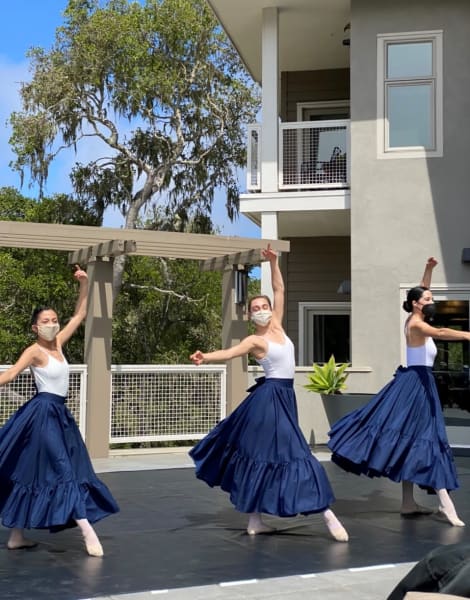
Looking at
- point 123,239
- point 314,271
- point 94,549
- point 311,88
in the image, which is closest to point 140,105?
point 311,88

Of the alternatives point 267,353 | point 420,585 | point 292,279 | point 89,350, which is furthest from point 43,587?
point 292,279

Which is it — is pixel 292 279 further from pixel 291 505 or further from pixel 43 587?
pixel 43 587

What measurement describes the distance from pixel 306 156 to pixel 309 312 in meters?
3.63

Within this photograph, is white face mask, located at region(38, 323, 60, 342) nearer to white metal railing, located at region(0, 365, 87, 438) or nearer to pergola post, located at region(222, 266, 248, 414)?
white metal railing, located at region(0, 365, 87, 438)

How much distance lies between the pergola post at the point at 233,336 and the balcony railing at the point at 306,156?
274cm

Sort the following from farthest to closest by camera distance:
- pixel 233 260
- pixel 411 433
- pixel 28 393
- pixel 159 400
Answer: pixel 233 260 → pixel 159 400 → pixel 28 393 → pixel 411 433

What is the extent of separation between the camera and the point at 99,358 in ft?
38.2

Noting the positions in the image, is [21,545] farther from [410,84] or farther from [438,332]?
[410,84]

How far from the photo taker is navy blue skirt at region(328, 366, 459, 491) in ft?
22.7

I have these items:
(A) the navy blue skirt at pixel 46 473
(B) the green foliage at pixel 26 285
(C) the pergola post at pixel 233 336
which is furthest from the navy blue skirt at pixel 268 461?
(B) the green foliage at pixel 26 285

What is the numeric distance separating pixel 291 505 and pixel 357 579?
1.11 metres

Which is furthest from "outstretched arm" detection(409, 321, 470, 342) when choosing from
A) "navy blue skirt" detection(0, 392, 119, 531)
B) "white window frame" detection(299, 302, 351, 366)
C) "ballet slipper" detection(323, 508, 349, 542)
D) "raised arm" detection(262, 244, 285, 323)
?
"white window frame" detection(299, 302, 351, 366)

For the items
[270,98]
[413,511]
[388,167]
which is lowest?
[413,511]

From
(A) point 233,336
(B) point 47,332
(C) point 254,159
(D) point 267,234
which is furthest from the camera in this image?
(C) point 254,159
